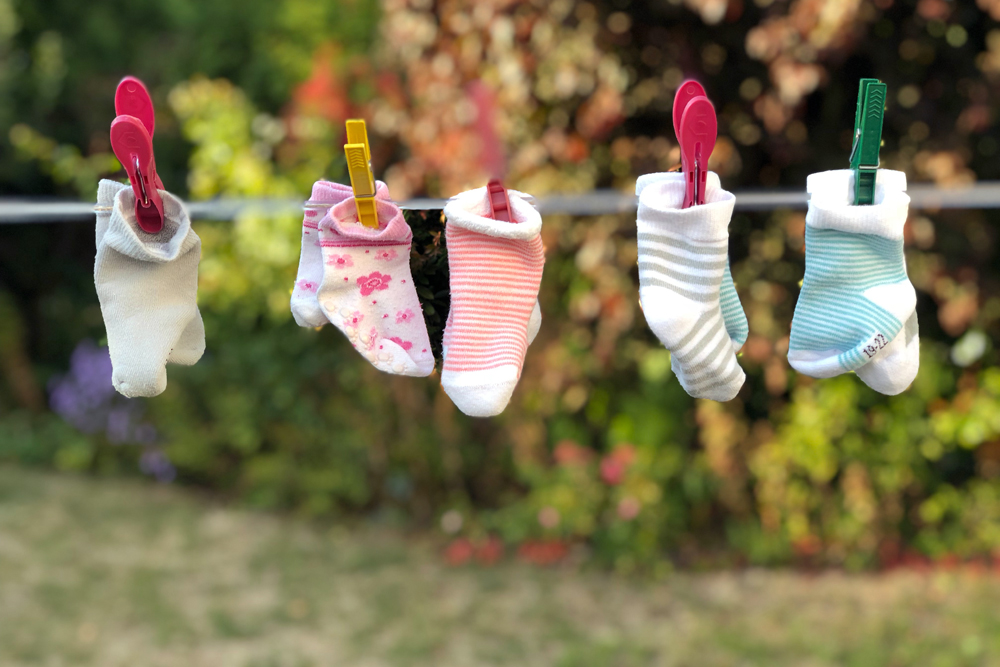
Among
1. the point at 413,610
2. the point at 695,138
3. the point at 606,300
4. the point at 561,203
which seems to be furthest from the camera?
the point at 413,610

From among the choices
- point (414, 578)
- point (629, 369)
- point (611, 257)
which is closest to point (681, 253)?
point (611, 257)

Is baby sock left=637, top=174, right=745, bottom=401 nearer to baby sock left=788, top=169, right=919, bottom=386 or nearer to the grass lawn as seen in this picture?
baby sock left=788, top=169, right=919, bottom=386

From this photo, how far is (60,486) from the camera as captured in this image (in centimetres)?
404

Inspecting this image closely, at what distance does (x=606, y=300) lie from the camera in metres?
2.79

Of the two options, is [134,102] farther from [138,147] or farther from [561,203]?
[561,203]

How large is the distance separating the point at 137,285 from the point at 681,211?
63 cm

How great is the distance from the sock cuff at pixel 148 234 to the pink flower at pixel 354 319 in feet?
0.68

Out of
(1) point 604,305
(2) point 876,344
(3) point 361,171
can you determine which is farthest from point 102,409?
(2) point 876,344

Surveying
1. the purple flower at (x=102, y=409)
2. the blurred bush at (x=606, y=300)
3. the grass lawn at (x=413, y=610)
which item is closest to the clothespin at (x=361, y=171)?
the blurred bush at (x=606, y=300)

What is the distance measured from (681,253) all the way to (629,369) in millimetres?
2200

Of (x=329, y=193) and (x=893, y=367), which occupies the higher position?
(x=329, y=193)

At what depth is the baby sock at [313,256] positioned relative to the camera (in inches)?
41.1

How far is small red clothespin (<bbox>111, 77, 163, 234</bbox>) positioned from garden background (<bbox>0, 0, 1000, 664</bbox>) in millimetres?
1548

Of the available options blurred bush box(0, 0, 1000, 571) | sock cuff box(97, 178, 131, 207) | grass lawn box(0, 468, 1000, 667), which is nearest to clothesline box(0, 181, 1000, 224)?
sock cuff box(97, 178, 131, 207)
